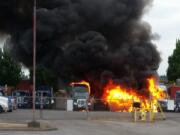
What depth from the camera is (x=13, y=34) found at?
51.0 metres

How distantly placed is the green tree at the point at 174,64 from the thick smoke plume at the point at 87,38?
2946cm

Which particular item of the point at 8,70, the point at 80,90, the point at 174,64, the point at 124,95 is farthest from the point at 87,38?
the point at 174,64

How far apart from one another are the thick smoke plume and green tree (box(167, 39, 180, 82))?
2946 cm

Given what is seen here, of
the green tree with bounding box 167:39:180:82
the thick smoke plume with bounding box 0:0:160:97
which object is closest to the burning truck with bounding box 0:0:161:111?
the thick smoke plume with bounding box 0:0:160:97

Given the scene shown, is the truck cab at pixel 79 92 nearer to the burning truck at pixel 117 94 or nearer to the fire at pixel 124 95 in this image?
the burning truck at pixel 117 94

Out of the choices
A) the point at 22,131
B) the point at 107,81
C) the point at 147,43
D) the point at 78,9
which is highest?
the point at 78,9

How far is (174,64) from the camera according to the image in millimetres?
79188

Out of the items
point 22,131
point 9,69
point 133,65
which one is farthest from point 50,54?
point 22,131

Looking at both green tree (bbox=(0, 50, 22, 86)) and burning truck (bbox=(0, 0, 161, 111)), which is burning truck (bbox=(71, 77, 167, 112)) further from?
green tree (bbox=(0, 50, 22, 86))

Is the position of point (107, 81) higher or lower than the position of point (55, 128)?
higher

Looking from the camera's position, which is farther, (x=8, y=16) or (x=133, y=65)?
(x=8, y=16)

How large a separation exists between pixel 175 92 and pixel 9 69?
24.2 metres

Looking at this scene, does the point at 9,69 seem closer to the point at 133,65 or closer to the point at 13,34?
the point at 13,34

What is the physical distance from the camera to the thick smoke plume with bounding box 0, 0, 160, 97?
47.2 metres
